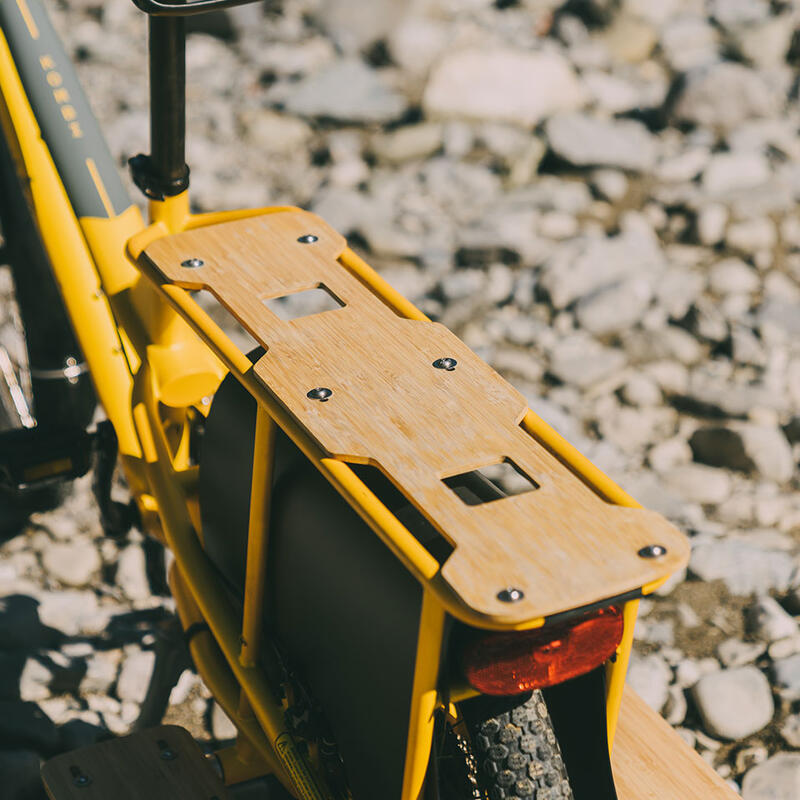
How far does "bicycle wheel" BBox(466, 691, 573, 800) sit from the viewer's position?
1498mm

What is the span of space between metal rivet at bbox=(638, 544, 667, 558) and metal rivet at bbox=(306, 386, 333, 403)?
1.69 feet

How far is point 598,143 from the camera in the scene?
4.91 metres

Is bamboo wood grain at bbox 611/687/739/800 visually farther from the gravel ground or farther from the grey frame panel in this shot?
the grey frame panel

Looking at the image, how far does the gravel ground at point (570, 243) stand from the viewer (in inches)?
107

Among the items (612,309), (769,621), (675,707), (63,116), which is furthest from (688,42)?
(63,116)

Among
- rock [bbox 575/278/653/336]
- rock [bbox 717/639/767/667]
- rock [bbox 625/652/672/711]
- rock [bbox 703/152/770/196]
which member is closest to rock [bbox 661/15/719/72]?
rock [bbox 703/152/770/196]

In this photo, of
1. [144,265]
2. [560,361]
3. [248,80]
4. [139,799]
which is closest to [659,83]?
[248,80]

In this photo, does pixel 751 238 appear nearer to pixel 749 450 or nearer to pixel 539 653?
pixel 749 450

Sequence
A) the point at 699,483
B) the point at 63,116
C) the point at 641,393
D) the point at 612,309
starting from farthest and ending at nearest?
the point at 612,309 < the point at 641,393 < the point at 699,483 < the point at 63,116

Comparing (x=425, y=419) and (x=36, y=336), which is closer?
(x=425, y=419)

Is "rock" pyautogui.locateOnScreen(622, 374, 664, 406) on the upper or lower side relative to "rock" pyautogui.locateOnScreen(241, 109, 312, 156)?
lower

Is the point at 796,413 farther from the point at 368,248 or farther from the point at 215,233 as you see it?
the point at 215,233

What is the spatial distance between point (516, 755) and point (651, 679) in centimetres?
122

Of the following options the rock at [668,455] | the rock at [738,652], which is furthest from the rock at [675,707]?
the rock at [668,455]
